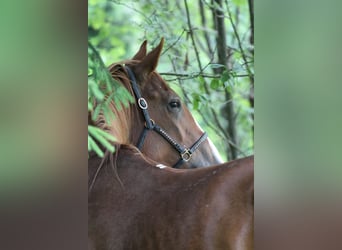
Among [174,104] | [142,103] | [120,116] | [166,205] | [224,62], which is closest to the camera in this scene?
[166,205]

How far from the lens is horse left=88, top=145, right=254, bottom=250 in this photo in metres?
1.74

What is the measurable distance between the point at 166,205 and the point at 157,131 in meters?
0.59

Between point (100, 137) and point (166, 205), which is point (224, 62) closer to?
point (166, 205)

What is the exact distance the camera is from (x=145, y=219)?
188 cm

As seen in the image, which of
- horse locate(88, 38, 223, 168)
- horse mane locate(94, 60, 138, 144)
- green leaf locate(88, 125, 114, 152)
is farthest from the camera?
horse locate(88, 38, 223, 168)

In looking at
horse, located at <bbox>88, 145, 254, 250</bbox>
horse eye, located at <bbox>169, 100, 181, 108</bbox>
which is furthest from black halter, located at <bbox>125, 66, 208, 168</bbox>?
horse, located at <bbox>88, 145, 254, 250</bbox>

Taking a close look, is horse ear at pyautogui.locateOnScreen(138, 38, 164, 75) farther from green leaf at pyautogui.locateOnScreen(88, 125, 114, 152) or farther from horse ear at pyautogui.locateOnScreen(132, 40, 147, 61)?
green leaf at pyautogui.locateOnScreen(88, 125, 114, 152)

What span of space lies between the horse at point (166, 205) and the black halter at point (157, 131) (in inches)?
10.6

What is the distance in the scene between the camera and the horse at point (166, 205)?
174cm

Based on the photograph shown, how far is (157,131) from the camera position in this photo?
2.41 meters

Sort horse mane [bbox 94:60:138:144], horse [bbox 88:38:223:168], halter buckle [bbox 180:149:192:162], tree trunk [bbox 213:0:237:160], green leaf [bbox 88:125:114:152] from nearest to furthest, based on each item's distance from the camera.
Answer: green leaf [bbox 88:125:114:152] < horse mane [bbox 94:60:138:144] < horse [bbox 88:38:223:168] < halter buckle [bbox 180:149:192:162] < tree trunk [bbox 213:0:237:160]

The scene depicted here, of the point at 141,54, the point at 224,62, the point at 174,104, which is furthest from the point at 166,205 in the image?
the point at 224,62
